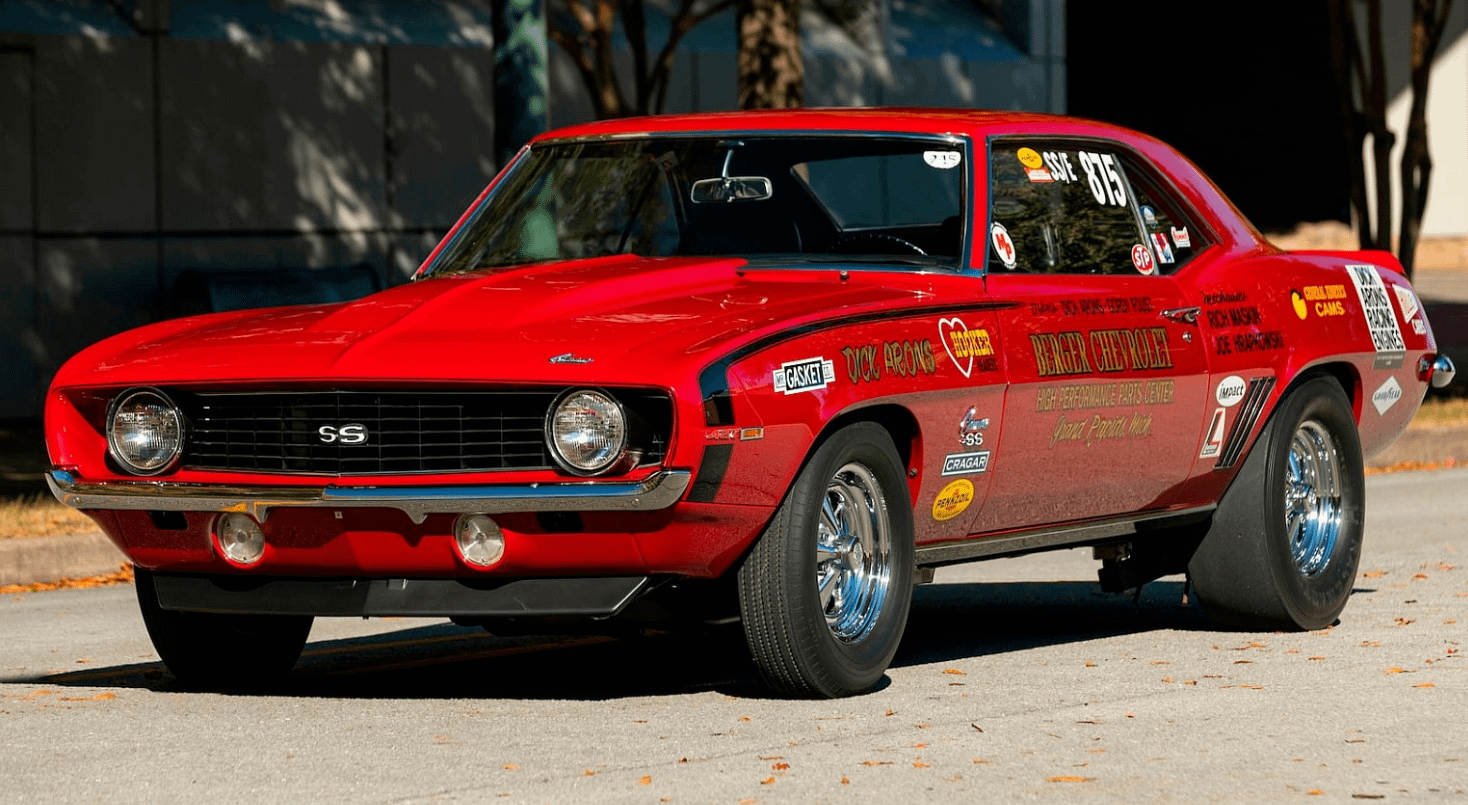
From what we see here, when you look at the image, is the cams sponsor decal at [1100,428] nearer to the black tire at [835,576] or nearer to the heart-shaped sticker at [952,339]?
the heart-shaped sticker at [952,339]

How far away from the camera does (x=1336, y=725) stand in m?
6.45

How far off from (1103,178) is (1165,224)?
0.31 metres

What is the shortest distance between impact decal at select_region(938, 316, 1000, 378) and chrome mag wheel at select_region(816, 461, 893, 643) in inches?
17.8

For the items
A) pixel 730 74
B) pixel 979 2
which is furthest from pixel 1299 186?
pixel 730 74

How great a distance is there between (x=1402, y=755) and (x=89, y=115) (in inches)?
561

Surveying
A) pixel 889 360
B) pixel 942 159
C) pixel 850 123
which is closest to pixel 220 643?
pixel 889 360

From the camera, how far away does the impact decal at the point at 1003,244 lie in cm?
744

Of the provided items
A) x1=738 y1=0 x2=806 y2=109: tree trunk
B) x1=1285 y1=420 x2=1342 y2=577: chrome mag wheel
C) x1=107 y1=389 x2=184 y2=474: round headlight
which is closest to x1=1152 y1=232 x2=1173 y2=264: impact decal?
x1=1285 y1=420 x2=1342 y2=577: chrome mag wheel

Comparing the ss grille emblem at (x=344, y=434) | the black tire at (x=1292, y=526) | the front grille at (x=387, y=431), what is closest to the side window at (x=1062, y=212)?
the black tire at (x=1292, y=526)

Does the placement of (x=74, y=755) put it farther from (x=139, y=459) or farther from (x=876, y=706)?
(x=876, y=706)

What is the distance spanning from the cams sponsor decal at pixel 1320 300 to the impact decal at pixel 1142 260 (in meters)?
0.66

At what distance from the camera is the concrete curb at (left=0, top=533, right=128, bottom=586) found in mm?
10578

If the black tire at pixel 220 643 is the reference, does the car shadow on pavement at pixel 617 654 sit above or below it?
below

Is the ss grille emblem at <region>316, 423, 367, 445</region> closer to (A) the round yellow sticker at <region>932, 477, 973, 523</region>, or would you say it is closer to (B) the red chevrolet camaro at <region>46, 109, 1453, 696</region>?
(B) the red chevrolet camaro at <region>46, 109, 1453, 696</region>
